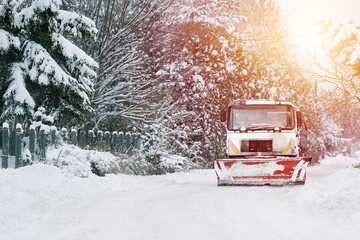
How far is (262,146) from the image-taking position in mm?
16109

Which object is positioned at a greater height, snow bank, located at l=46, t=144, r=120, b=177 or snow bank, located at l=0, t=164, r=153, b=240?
snow bank, located at l=46, t=144, r=120, b=177

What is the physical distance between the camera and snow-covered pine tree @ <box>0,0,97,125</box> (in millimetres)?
15125

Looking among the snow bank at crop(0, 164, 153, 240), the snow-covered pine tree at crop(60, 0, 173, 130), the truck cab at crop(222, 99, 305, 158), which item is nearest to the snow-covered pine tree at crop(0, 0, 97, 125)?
the snow bank at crop(0, 164, 153, 240)

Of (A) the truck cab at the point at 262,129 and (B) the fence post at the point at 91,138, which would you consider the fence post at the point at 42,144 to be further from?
(A) the truck cab at the point at 262,129

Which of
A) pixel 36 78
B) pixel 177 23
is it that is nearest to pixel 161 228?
pixel 36 78

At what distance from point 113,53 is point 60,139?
20.3ft

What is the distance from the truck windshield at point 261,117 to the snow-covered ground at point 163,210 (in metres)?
3.10

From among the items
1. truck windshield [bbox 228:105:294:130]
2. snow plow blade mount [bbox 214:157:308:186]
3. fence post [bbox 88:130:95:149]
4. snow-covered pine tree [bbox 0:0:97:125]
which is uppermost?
snow-covered pine tree [bbox 0:0:97:125]

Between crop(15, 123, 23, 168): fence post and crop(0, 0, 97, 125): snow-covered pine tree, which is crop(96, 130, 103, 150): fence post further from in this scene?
crop(15, 123, 23, 168): fence post

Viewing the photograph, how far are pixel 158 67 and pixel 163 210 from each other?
1592 cm

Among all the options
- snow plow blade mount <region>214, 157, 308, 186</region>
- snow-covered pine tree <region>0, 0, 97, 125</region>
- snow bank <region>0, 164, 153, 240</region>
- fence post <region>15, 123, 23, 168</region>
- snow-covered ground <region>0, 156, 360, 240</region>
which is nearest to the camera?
snow-covered ground <region>0, 156, 360, 240</region>

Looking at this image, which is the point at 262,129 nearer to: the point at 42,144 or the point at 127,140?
the point at 127,140

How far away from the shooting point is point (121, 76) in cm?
2089

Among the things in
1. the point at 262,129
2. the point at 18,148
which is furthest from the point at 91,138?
the point at 262,129
